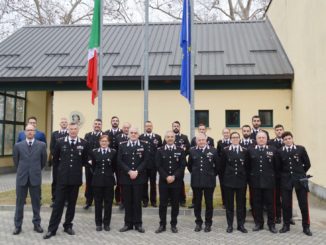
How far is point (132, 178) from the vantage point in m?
7.55

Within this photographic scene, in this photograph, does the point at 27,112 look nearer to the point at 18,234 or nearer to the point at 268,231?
the point at 18,234

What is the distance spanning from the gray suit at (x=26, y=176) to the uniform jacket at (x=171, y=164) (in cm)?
231

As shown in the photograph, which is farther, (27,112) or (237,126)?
(27,112)

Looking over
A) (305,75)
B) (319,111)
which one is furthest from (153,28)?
(319,111)

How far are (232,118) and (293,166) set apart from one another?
781 cm

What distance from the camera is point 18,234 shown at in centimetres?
725

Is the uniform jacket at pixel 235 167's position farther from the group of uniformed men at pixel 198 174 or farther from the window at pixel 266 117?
the window at pixel 266 117

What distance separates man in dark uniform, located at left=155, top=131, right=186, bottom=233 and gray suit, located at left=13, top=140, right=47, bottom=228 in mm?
2290

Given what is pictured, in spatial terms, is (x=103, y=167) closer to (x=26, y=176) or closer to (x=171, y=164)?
(x=171, y=164)

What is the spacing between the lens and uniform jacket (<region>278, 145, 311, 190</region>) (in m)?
7.58

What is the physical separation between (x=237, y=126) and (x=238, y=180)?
7821 mm

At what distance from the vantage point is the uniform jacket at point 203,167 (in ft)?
25.0

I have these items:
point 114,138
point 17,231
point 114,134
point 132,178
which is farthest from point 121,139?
point 17,231

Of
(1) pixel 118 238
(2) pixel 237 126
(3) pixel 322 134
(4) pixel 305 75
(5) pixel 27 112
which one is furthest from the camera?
(5) pixel 27 112
